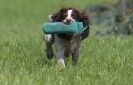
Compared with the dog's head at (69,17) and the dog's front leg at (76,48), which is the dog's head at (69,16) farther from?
the dog's front leg at (76,48)

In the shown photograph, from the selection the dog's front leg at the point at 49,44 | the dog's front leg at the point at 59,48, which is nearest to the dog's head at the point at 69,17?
the dog's front leg at the point at 59,48

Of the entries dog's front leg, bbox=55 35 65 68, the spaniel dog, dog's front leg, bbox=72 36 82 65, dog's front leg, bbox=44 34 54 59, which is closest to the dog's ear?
the spaniel dog

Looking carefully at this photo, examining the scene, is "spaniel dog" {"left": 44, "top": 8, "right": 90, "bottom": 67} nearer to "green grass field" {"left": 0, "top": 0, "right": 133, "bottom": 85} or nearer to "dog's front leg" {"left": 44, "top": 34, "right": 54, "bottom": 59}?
"green grass field" {"left": 0, "top": 0, "right": 133, "bottom": 85}

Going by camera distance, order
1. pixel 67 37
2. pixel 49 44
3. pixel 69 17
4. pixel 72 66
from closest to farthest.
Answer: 1. pixel 69 17
2. pixel 67 37
3. pixel 72 66
4. pixel 49 44

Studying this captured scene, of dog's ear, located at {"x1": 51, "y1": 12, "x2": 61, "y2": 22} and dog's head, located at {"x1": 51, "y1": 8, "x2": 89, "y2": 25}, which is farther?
dog's ear, located at {"x1": 51, "y1": 12, "x2": 61, "y2": 22}

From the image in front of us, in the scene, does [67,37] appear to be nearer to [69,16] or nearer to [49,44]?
[69,16]

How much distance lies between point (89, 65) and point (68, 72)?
116cm

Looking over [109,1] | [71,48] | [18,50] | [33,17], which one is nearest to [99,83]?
[71,48]

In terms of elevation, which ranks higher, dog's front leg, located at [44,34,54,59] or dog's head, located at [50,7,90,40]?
dog's head, located at [50,7,90,40]

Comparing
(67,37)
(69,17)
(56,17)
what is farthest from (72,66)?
(69,17)

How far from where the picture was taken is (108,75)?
31.0 ft

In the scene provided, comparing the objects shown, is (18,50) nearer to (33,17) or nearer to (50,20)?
(50,20)

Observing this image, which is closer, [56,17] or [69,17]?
[69,17]

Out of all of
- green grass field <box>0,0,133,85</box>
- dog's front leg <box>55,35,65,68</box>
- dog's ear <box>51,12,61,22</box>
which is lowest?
green grass field <box>0,0,133,85</box>
